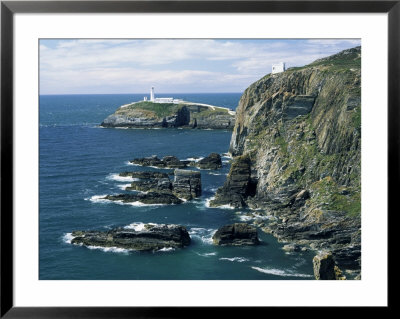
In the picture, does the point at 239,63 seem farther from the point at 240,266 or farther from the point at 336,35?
the point at 336,35

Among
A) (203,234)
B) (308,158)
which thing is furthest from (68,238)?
(308,158)

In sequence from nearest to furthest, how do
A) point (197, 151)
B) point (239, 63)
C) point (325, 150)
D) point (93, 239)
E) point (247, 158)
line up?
point (93, 239), point (239, 63), point (325, 150), point (247, 158), point (197, 151)

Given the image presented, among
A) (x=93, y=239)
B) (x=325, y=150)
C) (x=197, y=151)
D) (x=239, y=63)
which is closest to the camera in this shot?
(x=93, y=239)

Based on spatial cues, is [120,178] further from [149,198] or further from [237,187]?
[237,187]

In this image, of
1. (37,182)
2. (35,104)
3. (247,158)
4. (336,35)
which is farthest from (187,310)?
(247,158)

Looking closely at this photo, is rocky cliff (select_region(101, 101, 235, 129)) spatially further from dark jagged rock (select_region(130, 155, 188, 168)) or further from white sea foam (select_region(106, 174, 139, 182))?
white sea foam (select_region(106, 174, 139, 182))

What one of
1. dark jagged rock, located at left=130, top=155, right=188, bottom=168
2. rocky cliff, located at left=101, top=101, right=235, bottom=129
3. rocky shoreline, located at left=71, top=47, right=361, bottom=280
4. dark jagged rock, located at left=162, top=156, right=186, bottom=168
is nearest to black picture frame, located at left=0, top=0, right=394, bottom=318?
rocky shoreline, located at left=71, top=47, right=361, bottom=280

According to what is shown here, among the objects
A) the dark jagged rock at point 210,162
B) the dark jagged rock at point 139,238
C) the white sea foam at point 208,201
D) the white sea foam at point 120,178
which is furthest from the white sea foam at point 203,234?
the dark jagged rock at point 210,162
